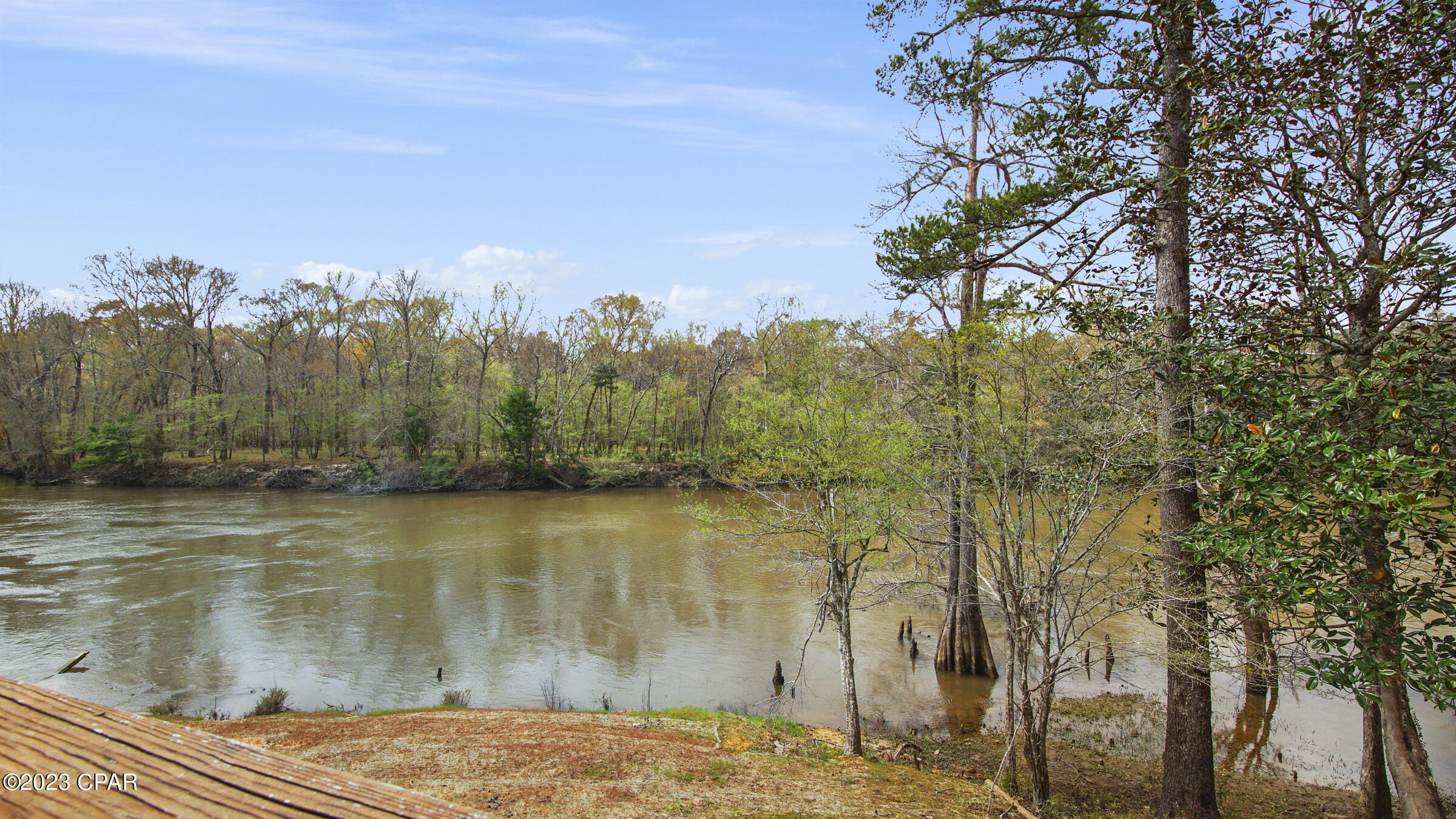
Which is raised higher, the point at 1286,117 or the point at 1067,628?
the point at 1286,117

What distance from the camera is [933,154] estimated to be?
1439 cm

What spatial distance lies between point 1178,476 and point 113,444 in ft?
175

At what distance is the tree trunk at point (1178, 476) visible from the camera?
7570mm

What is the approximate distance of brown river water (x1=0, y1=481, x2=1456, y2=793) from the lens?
1275cm

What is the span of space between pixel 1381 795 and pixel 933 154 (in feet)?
39.3

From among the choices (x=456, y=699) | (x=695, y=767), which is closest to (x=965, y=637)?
(x=695, y=767)

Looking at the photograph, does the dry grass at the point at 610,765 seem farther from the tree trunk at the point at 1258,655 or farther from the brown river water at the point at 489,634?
the tree trunk at the point at 1258,655

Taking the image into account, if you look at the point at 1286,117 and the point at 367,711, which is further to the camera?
the point at 367,711

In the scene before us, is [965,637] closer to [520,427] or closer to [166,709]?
[166,709]

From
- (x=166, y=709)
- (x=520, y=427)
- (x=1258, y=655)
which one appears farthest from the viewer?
(x=520, y=427)

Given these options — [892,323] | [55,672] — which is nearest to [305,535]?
[55,672]

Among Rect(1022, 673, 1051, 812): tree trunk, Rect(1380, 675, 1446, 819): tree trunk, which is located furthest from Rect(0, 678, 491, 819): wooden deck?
Rect(1380, 675, 1446, 819): tree trunk

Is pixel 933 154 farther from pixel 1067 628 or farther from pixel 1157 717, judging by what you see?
pixel 1157 717

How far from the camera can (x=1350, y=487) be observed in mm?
4973
